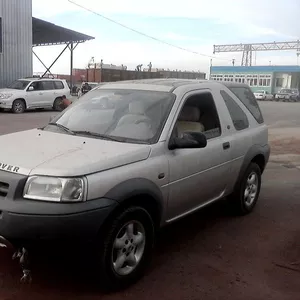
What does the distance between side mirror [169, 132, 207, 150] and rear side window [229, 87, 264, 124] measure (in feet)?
5.47

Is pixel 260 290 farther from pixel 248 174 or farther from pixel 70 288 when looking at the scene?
pixel 248 174

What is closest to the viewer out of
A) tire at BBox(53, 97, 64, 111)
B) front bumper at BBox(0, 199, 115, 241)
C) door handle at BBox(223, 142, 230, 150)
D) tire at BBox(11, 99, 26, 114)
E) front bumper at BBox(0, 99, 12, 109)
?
front bumper at BBox(0, 199, 115, 241)

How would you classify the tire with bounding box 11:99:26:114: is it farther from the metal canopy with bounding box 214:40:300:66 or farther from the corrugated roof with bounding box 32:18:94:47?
the metal canopy with bounding box 214:40:300:66

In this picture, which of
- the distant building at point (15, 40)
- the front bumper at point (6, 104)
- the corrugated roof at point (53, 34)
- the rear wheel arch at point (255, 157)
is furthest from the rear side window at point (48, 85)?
the rear wheel arch at point (255, 157)

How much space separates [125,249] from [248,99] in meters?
3.05

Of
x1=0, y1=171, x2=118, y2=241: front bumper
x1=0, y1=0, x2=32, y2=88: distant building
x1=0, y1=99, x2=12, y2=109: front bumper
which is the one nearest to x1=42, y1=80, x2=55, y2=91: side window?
x1=0, y1=99, x2=12, y2=109: front bumper

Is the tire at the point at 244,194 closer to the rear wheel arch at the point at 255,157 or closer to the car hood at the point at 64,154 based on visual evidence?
the rear wheel arch at the point at 255,157

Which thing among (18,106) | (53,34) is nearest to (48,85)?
(18,106)

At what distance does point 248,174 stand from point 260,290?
2.02 m

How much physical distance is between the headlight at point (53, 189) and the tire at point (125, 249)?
392mm

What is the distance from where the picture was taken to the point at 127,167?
134 inches

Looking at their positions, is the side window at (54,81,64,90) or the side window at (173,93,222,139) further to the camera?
the side window at (54,81,64,90)

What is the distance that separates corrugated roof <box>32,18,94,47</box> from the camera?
28.9 metres

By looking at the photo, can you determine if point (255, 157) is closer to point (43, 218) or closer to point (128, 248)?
point (128, 248)
